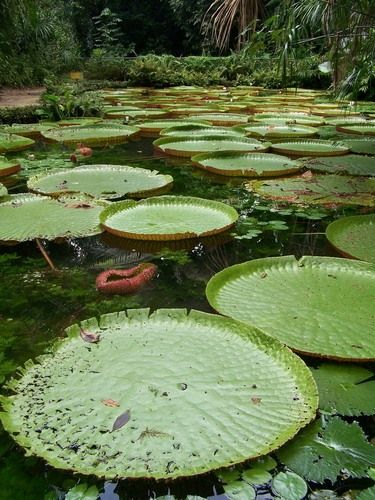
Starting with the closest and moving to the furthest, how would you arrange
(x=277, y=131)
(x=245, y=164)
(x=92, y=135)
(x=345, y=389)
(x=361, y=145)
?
1. (x=345, y=389)
2. (x=245, y=164)
3. (x=361, y=145)
4. (x=92, y=135)
5. (x=277, y=131)

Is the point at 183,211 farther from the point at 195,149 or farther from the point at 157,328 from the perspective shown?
the point at 195,149

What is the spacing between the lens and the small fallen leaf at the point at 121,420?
872 mm

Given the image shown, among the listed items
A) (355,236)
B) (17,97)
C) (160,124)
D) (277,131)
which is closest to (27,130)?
(160,124)

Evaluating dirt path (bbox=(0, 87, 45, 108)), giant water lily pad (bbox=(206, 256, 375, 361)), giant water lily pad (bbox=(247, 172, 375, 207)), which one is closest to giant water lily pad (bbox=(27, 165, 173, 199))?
giant water lily pad (bbox=(247, 172, 375, 207))

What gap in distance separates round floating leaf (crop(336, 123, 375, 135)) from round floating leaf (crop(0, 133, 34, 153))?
9.58 ft

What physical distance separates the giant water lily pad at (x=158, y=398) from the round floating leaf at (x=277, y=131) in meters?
3.17

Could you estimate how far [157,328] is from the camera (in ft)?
3.95

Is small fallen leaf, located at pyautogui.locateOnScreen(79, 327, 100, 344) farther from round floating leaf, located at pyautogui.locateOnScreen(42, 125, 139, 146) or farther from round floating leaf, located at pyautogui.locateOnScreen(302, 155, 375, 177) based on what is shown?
round floating leaf, located at pyautogui.locateOnScreen(42, 125, 139, 146)

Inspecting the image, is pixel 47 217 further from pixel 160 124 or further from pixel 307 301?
pixel 160 124

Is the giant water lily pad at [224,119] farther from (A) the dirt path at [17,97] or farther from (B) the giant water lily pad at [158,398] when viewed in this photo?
(B) the giant water lily pad at [158,398]

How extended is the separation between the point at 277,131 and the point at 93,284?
3.13 m

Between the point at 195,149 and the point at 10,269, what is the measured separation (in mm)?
2085

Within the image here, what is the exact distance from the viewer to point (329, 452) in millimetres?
873

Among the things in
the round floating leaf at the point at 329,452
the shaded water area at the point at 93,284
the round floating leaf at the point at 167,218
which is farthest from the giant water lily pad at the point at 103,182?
the round floating leaf at the point at 329,452
